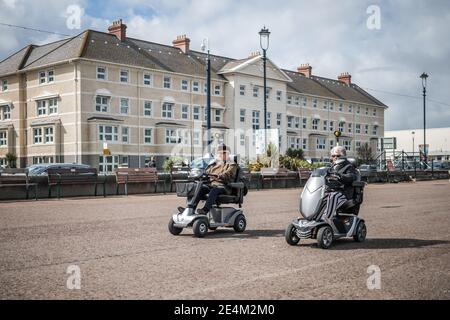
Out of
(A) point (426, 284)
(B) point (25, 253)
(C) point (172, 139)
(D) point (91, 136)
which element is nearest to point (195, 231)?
(B) point (25, 253)

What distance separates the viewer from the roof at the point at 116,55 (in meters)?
53.4

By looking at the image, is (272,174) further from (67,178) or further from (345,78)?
(345,78)

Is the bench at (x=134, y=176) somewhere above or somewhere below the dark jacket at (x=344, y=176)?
below

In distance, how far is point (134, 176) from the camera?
84.1ft

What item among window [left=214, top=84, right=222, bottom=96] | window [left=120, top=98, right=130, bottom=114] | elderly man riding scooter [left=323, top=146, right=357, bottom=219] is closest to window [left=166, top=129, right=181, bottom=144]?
window [left=120, top=98, right=130, bottom=114]

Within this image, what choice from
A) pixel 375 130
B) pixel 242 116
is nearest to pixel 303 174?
pixel 242 116

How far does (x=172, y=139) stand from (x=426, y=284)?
175 feet

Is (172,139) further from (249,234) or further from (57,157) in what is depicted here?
(249,234)

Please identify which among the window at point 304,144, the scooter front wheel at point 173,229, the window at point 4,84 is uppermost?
the window at point 4,84

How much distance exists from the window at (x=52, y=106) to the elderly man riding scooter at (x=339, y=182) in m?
47.1

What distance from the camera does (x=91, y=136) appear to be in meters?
51.4

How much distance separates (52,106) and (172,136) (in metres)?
12.0

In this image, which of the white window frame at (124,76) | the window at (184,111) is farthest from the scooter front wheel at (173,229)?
the window at (184,111)

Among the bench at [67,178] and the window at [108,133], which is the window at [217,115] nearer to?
the window at [108,133]
